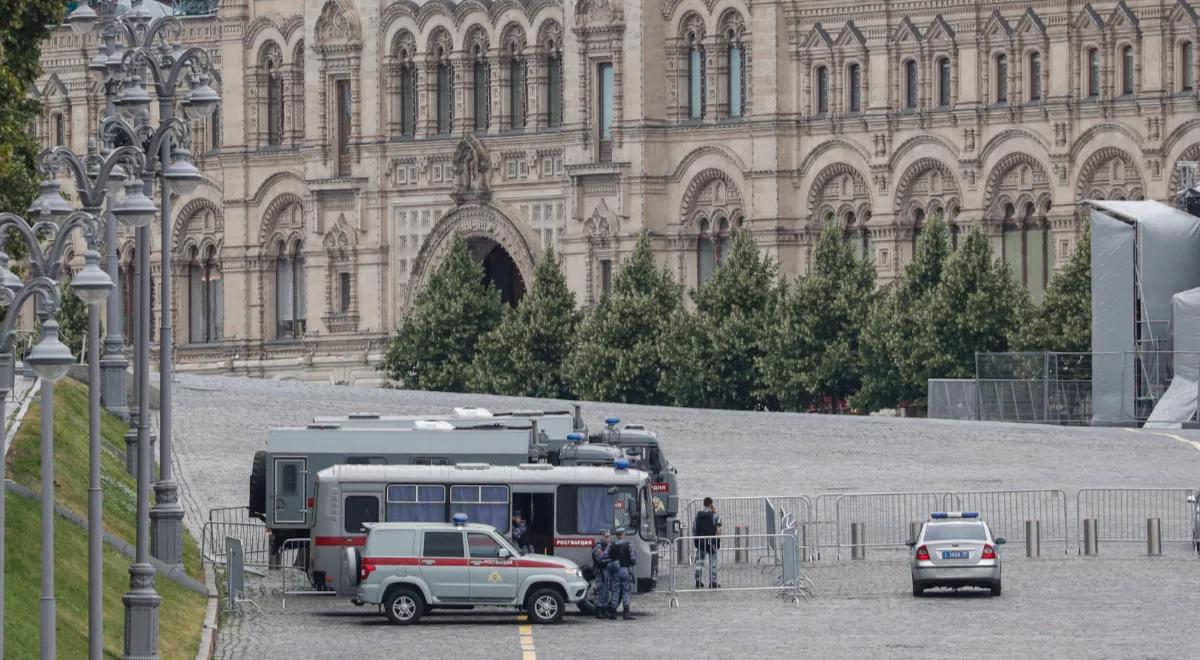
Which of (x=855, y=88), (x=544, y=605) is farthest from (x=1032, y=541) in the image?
(x=855, y=88)

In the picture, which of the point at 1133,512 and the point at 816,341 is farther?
the point at 816,341

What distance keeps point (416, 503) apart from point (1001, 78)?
1752 inches

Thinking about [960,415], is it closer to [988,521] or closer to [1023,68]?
[1023,68]

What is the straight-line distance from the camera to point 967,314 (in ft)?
269

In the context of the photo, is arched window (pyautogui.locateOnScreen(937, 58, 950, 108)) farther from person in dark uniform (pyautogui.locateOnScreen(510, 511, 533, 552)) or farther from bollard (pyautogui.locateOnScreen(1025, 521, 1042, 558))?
person in dark uniform (pyautogui.locateOnScreen(510, 511, 533, 552))

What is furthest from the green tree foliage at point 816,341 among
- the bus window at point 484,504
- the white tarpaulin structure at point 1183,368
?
the bus window at point 484,504

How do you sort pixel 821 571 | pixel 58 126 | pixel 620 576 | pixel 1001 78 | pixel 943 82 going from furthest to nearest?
pixel 58 126 → pixel 943 82 → pixel 1001 78 → pixel 821 571 → pixel 620 576

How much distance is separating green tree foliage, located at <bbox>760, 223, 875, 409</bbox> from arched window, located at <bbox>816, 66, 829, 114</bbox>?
849cm

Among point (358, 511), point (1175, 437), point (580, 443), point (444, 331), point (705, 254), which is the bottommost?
point (358, 511)

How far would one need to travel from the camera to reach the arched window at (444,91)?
103625 mm

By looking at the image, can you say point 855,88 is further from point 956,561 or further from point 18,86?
point 18,86

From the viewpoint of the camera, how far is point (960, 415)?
8044cm

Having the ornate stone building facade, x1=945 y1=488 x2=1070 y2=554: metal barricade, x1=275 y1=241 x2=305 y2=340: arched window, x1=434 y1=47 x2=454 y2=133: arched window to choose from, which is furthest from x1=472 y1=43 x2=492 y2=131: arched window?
x1=945 y1=488 x2=1070 y2=554: metal barricade

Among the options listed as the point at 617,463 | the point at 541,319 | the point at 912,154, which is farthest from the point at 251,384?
the point at 617,463
